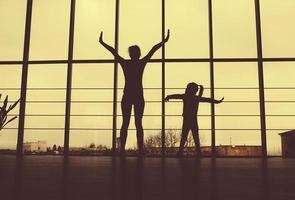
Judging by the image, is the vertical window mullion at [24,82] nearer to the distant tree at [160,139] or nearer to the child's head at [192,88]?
the distant tree at [160,139]

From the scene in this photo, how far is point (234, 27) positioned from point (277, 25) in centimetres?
78

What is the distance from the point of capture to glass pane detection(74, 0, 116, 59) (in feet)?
20.2

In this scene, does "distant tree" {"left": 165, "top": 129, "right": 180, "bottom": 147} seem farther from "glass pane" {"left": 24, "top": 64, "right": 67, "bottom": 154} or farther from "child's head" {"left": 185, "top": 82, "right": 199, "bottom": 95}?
"glass pane" {"left": 24, "top": 64, "right": 67, "bottom": 154}

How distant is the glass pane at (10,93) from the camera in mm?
5871

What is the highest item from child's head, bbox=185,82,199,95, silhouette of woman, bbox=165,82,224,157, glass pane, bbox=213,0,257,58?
glass pane, bbox=213,0,257,58

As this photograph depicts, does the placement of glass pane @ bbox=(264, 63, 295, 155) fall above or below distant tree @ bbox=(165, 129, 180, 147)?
above

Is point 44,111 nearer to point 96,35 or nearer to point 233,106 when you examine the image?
point 96,35

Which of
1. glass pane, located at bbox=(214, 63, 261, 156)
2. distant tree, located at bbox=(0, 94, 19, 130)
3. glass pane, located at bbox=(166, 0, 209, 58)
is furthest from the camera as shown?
glass pane, located at bbox=(166, 0, 209, 58)

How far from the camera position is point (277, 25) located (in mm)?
6074

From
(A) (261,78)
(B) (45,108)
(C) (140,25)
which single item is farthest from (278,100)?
(B) (45,108)

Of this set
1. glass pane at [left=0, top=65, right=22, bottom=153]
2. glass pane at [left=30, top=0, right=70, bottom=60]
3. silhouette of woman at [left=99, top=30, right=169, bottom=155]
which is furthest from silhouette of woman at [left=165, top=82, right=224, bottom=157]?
glass pane at [left=0, top=65, right=22, bottom=153]

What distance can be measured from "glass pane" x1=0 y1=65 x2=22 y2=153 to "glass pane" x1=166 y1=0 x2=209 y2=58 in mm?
2906

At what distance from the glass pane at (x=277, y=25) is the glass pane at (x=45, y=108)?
377 centimetres

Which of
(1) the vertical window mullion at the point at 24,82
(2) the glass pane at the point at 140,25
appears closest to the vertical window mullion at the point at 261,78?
(2) the glass pane at the point at 140,25
